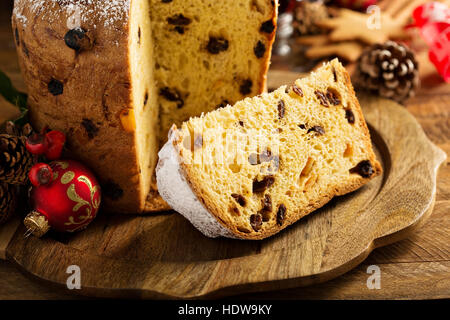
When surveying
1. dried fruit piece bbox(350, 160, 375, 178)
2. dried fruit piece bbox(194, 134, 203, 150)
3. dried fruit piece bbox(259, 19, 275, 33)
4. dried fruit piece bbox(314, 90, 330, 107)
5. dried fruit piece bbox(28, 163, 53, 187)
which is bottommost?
dried fruit piece bbox(350, 160, 375, 178)

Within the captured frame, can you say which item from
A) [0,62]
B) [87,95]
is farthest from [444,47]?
[0,62]

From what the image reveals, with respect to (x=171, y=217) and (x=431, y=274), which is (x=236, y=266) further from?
(x=431, y=274)

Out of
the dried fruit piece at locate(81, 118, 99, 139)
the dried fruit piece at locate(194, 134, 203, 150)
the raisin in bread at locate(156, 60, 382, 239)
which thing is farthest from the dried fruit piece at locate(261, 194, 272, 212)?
the dried fruit piece at locate(81, 118, 99, 139)

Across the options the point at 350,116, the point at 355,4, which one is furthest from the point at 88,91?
the point at 355,4

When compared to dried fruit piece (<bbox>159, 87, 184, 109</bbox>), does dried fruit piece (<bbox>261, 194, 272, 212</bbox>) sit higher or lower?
lower

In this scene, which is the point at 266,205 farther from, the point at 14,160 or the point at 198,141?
the point at 14,160

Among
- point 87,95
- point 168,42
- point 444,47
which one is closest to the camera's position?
point 87,95

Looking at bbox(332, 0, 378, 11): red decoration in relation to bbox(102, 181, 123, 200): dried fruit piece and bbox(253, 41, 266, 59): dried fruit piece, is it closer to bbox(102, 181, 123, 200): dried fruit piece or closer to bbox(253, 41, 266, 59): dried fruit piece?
bbox(253, 41, 266, 59): dried fruit piece
